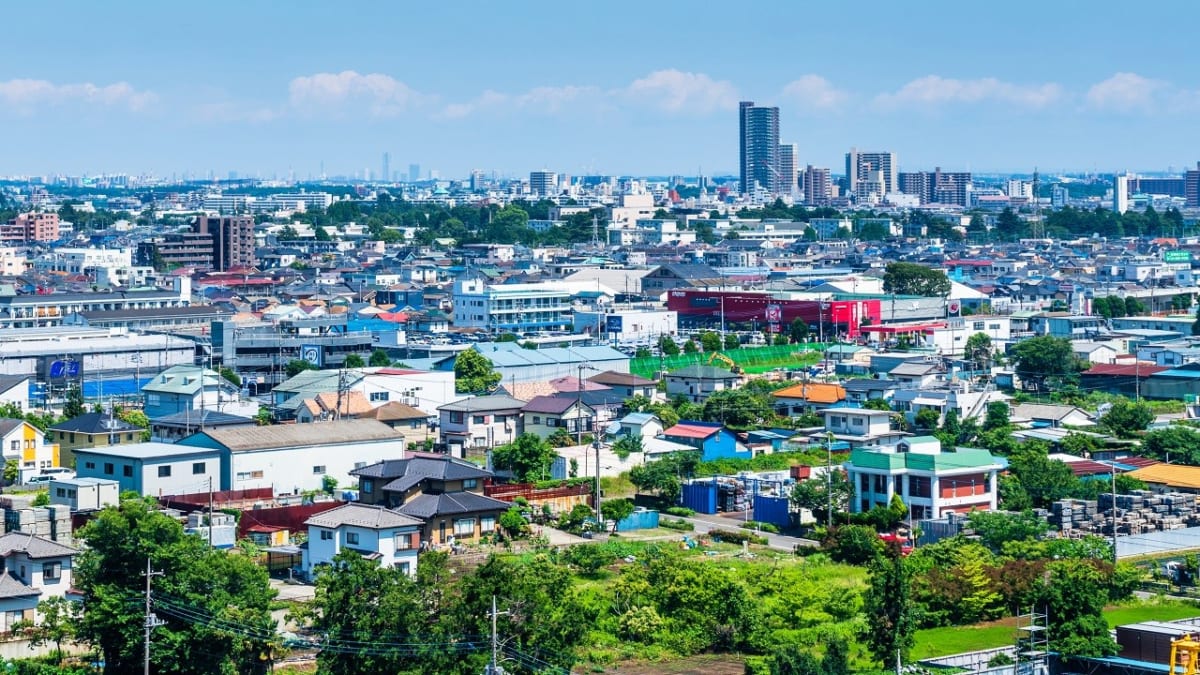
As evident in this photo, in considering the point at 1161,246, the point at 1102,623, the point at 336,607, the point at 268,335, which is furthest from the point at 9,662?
the point at 1161,246

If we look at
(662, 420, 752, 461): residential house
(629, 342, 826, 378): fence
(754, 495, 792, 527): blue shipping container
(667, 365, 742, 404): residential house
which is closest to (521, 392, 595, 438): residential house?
(662, 420, 752, 461): residential house

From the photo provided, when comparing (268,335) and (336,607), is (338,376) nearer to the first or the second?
(268,335)

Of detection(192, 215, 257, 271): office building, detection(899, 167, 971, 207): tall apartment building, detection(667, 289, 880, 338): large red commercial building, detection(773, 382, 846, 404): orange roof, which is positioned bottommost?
detection(773, 382, 846, 404): orange roof

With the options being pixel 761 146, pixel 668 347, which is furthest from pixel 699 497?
pixel 761 146

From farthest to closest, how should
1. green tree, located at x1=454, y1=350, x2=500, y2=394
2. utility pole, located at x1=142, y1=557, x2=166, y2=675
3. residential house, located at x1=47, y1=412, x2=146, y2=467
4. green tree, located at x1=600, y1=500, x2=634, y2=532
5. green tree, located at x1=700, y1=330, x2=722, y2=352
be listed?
green tree, located at x1=700, y1=330, x2=722, y2=352
green tree, located at x1=454, y1=350, x2=500, y2=394
residential house, located at x1=47, y1=412, x2=146, y2=467
green tree, located at x1=600, y1=500, x2=634, y2=532
utility pole, located at x1=142, y1=557, x2=166, y2=675

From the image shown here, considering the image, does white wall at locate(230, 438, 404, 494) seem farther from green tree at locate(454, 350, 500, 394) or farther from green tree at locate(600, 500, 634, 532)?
green tree at locate(454, 350, 500, 394)

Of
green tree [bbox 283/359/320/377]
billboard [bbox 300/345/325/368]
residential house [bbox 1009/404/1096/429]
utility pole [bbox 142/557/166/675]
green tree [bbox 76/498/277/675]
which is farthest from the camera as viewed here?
billboard [bbox 300/345/325/368]
